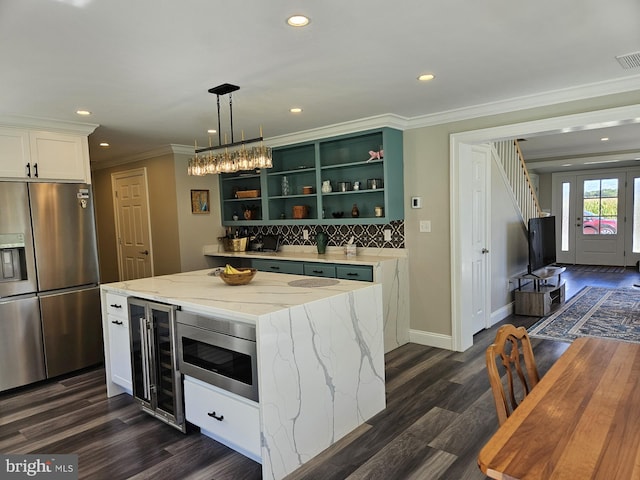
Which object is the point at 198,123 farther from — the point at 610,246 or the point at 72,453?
the point at 610,246

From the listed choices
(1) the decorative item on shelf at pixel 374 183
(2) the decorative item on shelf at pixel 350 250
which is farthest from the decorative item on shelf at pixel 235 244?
(1) the decorative item on shelf at pixel 374 183

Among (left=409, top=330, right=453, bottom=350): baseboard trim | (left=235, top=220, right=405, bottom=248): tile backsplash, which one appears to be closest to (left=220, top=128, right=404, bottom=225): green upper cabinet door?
(left=235, top=220, right=405, bottom=248): tile backsplash

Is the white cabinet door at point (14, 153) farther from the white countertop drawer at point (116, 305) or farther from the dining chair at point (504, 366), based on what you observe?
the dining chair at point (504, 366)

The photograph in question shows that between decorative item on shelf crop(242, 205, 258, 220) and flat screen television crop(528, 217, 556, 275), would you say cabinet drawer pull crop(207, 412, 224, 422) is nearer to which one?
decorative item on shelf crop(242, 205, 258, 220)

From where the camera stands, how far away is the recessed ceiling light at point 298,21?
2012 millimetres

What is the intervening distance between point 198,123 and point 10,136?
1.59m

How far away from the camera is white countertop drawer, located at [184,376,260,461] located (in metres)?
2.31

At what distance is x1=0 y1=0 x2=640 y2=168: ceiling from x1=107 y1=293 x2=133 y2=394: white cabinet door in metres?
1.59

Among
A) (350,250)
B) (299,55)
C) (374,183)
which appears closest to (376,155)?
(374,183)

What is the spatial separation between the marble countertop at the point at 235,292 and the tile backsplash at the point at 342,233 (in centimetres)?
164

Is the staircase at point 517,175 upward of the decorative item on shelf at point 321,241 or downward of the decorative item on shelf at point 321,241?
upward

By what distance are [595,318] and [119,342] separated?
534 centimetres

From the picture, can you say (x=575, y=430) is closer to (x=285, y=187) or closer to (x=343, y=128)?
(x=343, y=128)

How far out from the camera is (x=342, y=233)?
5.16 metres
